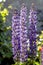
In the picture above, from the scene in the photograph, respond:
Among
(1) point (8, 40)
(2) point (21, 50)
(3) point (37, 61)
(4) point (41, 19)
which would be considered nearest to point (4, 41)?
(1) point (8, 40)

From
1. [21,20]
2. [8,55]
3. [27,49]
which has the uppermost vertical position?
[21,20]

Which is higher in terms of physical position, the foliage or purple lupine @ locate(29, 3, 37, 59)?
purple lupine @ locate(29, 3, 37, 59)

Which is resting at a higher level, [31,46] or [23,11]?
[23,11]

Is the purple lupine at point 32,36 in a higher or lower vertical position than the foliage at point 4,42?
higher

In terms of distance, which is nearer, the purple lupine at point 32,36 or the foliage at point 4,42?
the purple lupine at point 32,36

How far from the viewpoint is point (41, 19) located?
589cm

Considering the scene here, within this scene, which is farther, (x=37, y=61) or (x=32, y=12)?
(x=37, y=61)

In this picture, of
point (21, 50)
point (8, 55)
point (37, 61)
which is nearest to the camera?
point (21, 50)

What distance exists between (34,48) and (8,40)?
1.19 m

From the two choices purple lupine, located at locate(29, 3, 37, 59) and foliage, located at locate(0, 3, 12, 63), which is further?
foliage, located at locate(0, 3, 12, 63)

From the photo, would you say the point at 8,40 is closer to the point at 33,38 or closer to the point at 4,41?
the point at 4,41

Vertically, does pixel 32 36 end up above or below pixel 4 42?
above

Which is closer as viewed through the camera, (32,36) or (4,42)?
(32,36)

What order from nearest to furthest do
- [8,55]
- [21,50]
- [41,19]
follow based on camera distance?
[21,50] < [8,55] < [41,19]
